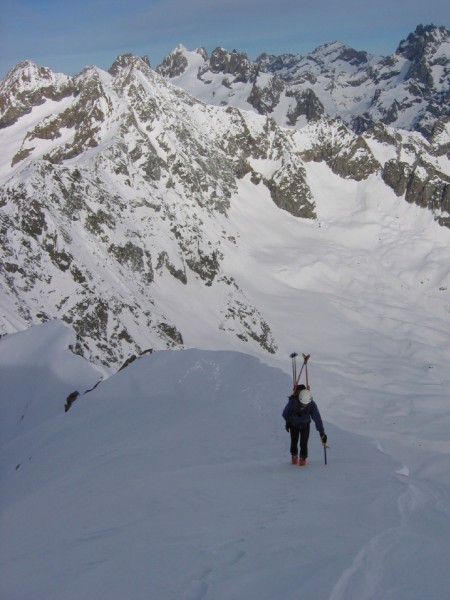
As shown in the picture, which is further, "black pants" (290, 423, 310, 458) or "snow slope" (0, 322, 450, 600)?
"black pants" (290, 423, 310, 458)

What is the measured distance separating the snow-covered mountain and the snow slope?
51.2 feet

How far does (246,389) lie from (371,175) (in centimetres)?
14715

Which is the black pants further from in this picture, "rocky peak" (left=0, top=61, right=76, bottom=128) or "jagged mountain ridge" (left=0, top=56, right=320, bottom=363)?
"rocky peak" (left=0, top=61, right=76, bottom=128)

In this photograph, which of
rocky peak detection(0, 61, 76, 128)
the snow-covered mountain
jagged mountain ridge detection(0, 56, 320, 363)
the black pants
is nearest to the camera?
the black pants

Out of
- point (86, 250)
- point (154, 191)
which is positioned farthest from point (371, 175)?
point (86, 250)

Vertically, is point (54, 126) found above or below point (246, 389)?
above

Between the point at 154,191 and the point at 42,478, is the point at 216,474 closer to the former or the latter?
the point at 42,478

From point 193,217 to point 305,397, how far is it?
302 ft

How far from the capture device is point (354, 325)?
332 ft

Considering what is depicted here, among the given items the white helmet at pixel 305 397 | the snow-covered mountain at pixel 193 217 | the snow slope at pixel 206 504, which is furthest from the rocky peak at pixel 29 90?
the white helmet at pixel 305 397

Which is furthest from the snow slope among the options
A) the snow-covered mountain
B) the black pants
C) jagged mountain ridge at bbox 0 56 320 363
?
jagged mountain ridge at bbox 0 56 320 363

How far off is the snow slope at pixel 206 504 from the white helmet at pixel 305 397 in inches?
57.6

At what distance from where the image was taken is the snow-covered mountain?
60312 millimetres

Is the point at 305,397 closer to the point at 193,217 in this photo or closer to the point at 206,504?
the point at 206,504
